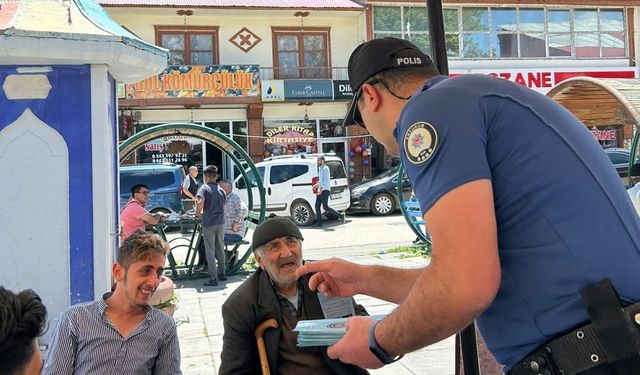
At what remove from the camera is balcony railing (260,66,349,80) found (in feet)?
66.3

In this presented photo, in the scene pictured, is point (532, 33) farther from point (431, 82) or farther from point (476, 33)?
point (431, 82)

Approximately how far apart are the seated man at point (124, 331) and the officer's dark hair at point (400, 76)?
6.23ft

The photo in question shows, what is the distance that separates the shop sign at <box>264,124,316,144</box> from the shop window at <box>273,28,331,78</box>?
6.16 feet

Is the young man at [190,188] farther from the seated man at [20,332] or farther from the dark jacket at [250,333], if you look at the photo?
the seated man at [20,332]

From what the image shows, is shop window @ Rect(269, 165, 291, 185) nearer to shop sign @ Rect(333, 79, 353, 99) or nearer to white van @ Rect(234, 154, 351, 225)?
white van @ Rect(234, 154, 351, 225)

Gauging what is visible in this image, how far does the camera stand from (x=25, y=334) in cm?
147

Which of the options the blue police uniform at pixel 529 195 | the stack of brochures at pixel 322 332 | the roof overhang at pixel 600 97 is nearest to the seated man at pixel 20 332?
the stack of brochures at pixel 322 332

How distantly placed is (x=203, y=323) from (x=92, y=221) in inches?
89.3

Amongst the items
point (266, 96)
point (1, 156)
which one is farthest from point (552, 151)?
point (266, 96)

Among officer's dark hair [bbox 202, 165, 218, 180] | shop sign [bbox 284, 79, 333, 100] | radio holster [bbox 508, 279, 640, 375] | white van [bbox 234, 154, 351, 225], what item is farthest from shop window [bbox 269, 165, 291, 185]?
radio holster [bbox 508, 279, 640, 375]

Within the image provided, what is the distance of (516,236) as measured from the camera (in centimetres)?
125

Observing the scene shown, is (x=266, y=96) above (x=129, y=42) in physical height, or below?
above

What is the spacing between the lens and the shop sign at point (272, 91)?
1938cm

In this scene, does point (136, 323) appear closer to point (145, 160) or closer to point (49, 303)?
point (49, 303)
